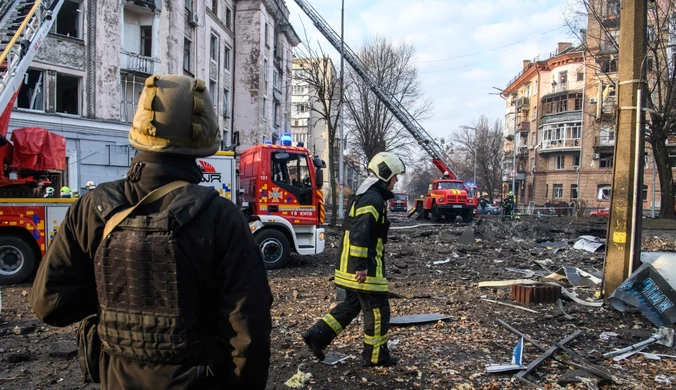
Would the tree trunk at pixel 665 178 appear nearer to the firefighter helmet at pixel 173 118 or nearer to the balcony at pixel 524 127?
the firefighter helmet at pixel 173 118

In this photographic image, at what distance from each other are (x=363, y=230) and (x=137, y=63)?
21.0 metres

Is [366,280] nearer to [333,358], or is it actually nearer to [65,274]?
[333,358]

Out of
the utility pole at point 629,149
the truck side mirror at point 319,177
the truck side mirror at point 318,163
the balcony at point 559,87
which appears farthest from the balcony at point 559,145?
the utility pole at point 629,149

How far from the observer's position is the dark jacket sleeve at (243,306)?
5.29 ft

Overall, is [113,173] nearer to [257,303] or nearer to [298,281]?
[298,281]

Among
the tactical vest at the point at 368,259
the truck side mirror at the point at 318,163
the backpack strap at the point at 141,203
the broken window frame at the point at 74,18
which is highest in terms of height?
the broken window frame at the point at 74,18

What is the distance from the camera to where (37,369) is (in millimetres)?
4516

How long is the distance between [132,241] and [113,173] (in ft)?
68.9

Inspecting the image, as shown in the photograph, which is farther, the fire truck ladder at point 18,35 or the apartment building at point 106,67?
the apartment building at point 106,67

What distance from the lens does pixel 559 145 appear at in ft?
168

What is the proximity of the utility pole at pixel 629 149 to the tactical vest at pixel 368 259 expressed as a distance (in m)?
3.83

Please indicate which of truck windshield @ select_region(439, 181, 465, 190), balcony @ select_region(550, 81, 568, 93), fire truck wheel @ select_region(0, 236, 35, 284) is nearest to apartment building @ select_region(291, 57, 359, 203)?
truck windshield @ select_region(439, 181, 465, 190)

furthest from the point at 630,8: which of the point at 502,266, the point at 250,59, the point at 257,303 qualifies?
the point at 250,59

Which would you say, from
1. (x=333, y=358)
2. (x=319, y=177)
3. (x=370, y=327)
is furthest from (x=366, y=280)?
(x=319, y=177)
